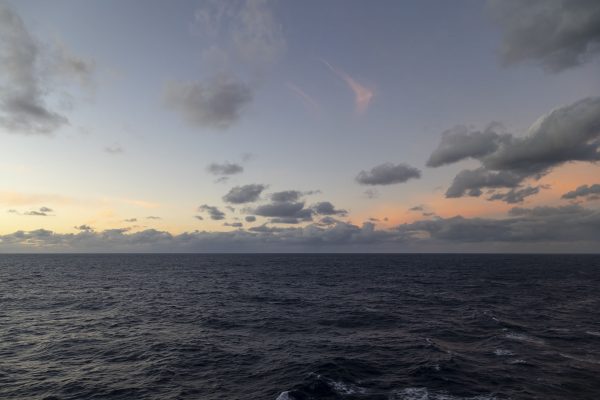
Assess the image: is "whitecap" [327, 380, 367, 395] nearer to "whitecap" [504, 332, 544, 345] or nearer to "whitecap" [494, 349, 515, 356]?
"whitecap" [494, 349, 515, 356]

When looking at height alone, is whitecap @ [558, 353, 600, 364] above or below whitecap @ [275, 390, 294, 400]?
above

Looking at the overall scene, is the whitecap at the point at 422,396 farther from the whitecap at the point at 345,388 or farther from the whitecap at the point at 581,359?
the whitecap at the point at 581,359

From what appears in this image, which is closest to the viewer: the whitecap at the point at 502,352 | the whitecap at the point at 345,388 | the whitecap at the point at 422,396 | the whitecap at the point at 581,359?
the whitecap at the point at 422,396

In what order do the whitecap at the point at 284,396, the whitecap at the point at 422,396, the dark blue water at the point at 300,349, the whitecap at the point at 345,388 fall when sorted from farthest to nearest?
1. the dark blue water at the point at 300,349
2. the whitecap at the point at 345,388
3. the whitecap at the point at 284,396
4. the whitecap at the point at 422,396

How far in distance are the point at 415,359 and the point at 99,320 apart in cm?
4595

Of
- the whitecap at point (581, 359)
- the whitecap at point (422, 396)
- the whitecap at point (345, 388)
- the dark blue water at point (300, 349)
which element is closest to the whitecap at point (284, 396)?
the dark blue water at point (300, 349)

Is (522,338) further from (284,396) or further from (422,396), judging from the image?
(284,396)

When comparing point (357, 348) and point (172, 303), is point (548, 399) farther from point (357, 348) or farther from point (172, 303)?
point (172, 303)

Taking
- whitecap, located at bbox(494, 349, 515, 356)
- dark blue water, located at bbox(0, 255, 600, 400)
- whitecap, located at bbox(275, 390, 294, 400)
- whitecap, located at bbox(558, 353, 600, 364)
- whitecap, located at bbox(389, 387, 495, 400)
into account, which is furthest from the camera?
whitecap, located at bbox(494, 349, 515, 356)

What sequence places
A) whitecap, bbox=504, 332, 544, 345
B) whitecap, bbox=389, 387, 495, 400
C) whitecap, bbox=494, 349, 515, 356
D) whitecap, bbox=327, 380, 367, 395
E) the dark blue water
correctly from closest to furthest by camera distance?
whitecap, bbox=389, 387, 495, 400, whitecap, bbox=327, 380, 367, 395, the dark blue water, whitecap, bbox=494, 349, 515, 356, whitecap, bbox=504, 332, 544, 345

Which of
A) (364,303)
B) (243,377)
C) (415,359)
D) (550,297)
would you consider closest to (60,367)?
(243,377)

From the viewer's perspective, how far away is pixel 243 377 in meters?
32.3

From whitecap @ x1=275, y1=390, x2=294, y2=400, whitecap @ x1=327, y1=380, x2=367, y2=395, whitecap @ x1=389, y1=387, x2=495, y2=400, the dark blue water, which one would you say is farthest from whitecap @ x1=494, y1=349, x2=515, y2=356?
whitecap @ x1=275, y1=390, x2=294, y2=400

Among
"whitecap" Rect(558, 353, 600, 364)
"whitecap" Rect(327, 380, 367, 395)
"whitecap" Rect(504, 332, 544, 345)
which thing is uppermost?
"whitecap" Rect(504, 332, 544, 345)
